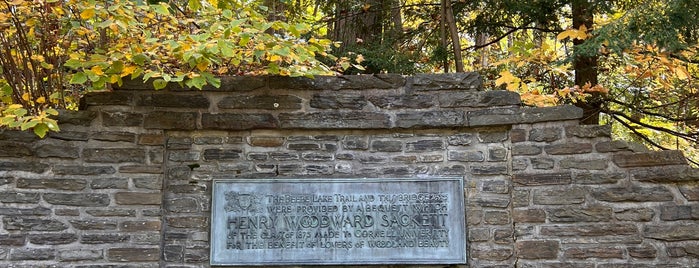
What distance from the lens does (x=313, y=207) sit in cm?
423

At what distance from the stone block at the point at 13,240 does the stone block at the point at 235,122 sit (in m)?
1.44

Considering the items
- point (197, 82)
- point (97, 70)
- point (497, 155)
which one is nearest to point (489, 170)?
point (497, 155)

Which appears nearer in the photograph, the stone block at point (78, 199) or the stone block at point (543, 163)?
the stone block at point (78, 199)

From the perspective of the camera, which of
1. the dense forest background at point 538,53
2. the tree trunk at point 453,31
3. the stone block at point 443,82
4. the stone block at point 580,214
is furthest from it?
the tree trunk at point 453,31

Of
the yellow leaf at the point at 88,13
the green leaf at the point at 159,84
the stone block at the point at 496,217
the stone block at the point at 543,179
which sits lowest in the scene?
the stone block at the point at 496,217

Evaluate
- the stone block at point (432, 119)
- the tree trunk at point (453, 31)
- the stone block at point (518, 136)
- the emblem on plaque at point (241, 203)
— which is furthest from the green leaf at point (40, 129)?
the tree trunk at point (453, 31)

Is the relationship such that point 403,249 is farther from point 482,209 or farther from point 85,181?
point 85,181

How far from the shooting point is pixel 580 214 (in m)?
4.14

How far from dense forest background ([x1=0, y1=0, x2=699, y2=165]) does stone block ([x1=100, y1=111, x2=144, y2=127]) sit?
24cm

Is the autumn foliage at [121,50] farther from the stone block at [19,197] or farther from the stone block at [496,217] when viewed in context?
the stone block at [496,217]

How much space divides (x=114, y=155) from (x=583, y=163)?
3366mm

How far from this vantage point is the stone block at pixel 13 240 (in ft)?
13.2

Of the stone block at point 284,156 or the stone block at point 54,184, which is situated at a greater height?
the stone block at point 284,156

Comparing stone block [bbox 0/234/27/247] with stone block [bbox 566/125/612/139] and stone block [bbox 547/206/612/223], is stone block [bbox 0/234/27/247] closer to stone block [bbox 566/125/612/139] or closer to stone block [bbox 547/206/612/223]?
stone block [bbox 547/206/612/223]
